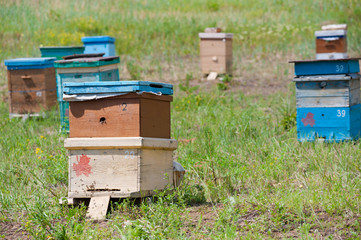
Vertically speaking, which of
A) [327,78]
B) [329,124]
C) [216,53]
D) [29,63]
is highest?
[216,53]

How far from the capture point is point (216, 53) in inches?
443

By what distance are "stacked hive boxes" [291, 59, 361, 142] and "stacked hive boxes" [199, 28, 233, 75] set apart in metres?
5.46

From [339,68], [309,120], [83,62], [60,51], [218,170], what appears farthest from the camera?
Result: [60,51]

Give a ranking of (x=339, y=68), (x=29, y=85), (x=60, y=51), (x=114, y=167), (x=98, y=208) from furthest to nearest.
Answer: (x=60, y=51) → (x=29, y=85) → (x=339, y=68) → (x=114, y=167) → (x=98, y=208)

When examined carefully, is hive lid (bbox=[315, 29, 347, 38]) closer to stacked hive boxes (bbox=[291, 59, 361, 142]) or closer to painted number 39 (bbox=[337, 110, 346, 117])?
→ stacked hive boxes (bbox=[291, 59, 361, 142])

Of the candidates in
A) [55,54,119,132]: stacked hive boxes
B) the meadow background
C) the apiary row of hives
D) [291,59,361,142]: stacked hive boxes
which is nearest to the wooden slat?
[55,54,119,132]: stacked hive boxes

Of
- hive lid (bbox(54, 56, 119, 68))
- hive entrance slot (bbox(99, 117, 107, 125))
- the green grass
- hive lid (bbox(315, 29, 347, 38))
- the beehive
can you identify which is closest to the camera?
the green grass

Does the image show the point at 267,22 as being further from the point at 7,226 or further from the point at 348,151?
the point at 7,226

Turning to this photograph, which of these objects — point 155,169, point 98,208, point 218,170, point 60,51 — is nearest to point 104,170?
point 98,208

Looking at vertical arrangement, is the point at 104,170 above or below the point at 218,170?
above

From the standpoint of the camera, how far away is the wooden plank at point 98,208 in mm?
3686

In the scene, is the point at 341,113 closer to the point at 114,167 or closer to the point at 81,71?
the point at 114,167

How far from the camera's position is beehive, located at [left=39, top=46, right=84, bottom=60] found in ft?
27.8

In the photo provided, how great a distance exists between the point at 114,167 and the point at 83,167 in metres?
0.27
